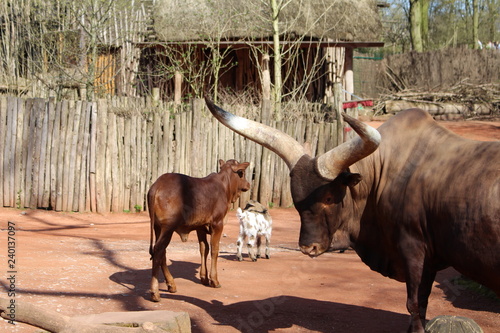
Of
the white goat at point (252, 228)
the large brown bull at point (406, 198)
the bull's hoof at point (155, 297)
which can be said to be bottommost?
the bull's hoof at point (155, 297)

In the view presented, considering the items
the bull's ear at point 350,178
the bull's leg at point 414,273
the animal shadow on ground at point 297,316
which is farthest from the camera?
the animal shadow on ground at point 297,316

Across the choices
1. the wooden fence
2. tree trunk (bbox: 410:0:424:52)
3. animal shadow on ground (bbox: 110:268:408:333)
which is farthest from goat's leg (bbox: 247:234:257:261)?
tree trunk (bbox: 410:0:424:52)

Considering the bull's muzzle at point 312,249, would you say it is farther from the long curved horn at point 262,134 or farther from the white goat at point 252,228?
the white goat at point 252,228

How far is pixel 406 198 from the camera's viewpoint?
497 cm

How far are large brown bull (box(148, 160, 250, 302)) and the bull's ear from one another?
8.28 feet

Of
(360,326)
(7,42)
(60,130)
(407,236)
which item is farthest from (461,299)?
(7,42)

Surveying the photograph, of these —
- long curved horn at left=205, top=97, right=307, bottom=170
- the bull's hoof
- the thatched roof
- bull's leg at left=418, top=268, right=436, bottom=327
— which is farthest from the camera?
the thatched roof

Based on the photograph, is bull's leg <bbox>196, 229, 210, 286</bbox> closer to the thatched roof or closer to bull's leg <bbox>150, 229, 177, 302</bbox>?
bull's leg <bbox>150, 229, 177, 302</bbox>

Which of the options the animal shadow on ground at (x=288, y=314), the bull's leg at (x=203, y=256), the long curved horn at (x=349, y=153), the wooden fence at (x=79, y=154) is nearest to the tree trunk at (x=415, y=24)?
the wooden fence at (x=79, y=154)

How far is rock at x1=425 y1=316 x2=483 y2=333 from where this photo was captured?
467 centimetres

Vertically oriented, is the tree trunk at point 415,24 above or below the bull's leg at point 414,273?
above

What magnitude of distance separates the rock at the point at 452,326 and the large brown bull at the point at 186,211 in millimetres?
2955

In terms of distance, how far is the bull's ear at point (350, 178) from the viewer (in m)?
5.04

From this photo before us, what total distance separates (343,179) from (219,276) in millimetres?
3446
